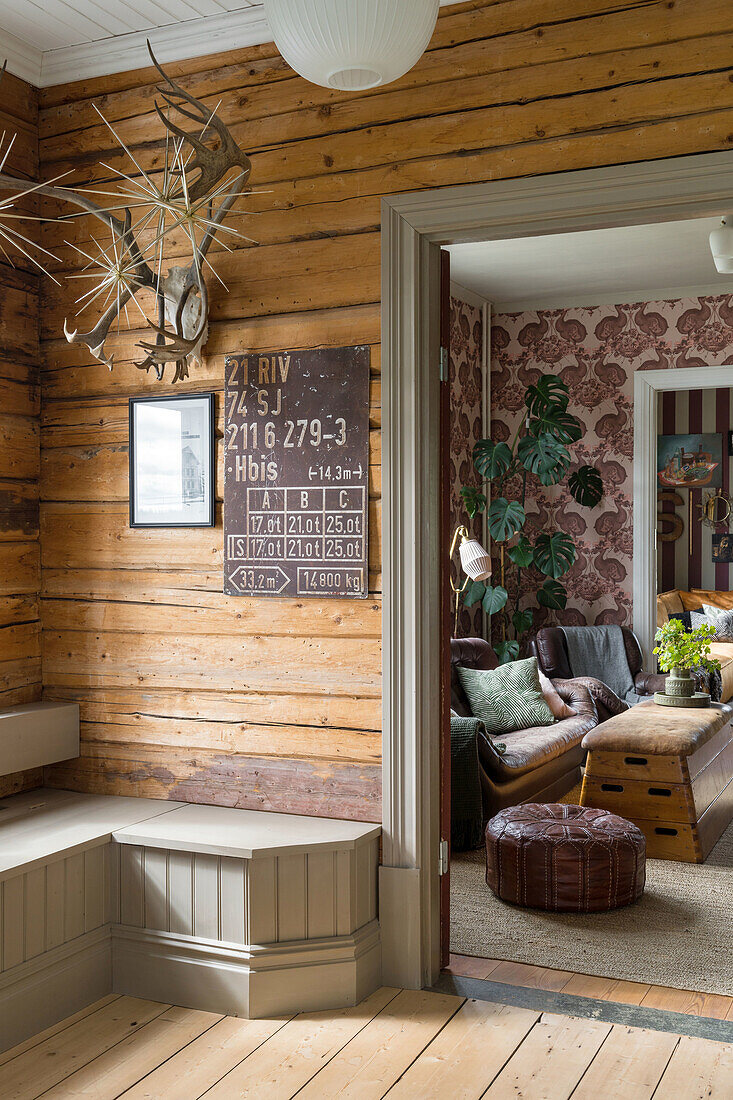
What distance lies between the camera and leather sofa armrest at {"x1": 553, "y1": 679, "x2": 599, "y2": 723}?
5.64 meters

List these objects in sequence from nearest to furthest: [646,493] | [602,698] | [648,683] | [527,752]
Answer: [527,752]
[602,698]
[648,683]
[646,493]

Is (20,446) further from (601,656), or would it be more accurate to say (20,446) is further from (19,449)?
(601,656)

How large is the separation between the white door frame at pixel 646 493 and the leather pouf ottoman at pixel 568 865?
126 inches

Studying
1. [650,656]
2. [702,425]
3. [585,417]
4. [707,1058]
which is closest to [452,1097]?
[707,1058]

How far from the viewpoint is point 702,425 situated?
883 centimetres

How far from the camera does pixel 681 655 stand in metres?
5.02

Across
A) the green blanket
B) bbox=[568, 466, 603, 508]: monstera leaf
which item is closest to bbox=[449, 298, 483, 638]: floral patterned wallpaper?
bbox=[568, 466, 603, 508]: monstera leaf

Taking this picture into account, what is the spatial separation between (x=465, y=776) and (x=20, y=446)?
7.37 ft

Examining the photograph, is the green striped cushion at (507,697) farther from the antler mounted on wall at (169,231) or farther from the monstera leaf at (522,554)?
the antler mounted on wall at (169,231)

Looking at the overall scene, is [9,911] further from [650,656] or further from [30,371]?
[650,656]

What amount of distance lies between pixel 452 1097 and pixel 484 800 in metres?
2.07

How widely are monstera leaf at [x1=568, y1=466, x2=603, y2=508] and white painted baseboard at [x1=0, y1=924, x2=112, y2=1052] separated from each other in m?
4.63

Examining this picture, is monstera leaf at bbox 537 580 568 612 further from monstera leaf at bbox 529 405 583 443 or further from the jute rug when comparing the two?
the jute rug

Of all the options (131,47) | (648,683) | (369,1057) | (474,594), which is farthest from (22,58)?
(648,683)
